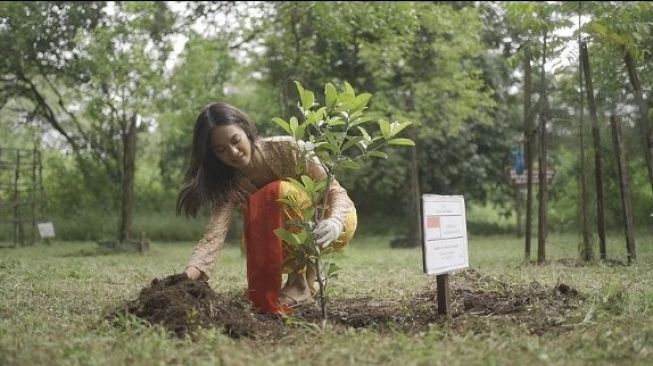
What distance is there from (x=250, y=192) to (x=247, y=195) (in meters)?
0.03

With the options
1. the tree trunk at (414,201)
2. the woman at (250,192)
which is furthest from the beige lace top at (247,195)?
the tree trunk at (414,201)

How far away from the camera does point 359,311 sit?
367cm

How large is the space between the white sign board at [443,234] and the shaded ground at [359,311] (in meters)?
0.27

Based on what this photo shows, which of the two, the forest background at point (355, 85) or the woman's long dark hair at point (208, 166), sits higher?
the forest background at point (355, 85)

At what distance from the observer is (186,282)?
319 cm

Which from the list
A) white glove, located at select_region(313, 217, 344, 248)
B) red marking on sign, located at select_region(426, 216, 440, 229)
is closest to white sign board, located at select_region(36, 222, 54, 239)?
white glove, located at select_region(313, 217, 344, 248)

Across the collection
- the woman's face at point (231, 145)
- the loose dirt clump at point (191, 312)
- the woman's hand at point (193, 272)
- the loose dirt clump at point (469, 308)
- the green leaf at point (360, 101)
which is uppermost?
the green leaf at point (360, 101)

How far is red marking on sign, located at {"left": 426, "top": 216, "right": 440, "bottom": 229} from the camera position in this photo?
2.99 m

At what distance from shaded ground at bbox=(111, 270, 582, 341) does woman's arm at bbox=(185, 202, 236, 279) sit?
222mm

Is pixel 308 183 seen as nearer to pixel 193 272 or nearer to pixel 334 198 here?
pixel 334 198

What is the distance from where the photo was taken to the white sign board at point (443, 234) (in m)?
2.96

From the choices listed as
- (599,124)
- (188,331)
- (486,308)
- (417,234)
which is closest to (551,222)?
(417,234)

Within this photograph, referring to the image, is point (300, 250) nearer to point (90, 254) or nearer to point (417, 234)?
point (90, 254)

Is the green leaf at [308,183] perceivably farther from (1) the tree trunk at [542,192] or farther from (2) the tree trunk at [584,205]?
(2) the tree trunk at [584,205]
